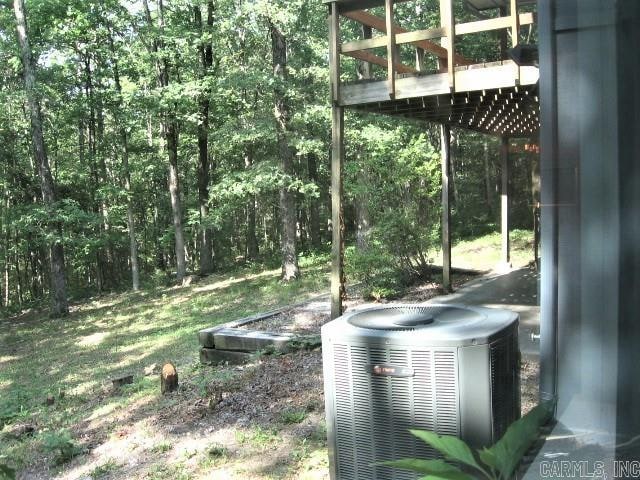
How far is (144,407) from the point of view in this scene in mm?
5863

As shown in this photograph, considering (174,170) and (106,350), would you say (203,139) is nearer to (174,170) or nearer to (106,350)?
(174,170)

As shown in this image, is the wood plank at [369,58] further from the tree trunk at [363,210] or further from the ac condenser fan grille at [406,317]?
the ac condenser fan grille at [406,317]

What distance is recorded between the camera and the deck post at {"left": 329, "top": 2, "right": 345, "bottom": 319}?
639 centimetres

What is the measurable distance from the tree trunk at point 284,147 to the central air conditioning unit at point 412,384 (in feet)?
37.7

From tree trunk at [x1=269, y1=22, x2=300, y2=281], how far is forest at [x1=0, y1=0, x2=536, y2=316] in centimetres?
4

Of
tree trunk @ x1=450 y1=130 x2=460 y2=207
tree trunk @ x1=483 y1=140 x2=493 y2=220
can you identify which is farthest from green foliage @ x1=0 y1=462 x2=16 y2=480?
tree trunk @ x1=450 y1=130 x2=460 y2=207

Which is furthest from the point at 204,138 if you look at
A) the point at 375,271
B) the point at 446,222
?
the point at 446,222

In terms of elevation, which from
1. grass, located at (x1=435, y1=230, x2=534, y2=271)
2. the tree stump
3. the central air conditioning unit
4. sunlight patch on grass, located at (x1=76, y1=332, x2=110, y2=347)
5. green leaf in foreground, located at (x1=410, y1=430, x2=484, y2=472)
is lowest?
sunlight patch on grass, located at (x1=76, y1=332, x2=110, y2=347)

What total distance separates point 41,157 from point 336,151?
10957 millimetres

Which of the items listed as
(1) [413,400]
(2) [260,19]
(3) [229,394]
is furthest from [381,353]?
(2) [260,19]

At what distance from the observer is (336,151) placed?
6.59 metres

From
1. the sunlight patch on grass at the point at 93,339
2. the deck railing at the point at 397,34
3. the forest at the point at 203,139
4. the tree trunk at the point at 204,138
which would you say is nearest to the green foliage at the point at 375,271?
the forest at the point at 203,139

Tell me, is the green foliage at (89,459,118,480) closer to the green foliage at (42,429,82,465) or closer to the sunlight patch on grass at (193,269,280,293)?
the green foliage at (42,429,82,465)

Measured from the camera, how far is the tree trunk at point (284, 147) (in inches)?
540
